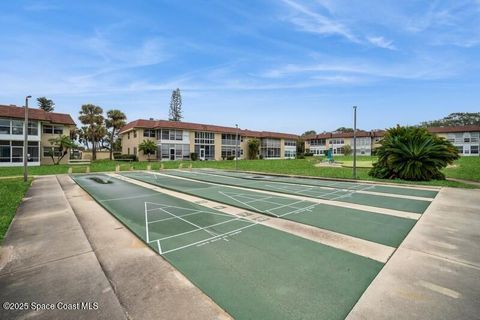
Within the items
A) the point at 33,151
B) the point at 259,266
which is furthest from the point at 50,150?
the point at 259,266

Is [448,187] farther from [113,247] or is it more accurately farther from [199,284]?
[113,247]

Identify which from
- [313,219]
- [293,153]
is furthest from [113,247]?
[293,153]

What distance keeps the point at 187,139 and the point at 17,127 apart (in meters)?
24.3

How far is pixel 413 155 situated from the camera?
59.4 feet

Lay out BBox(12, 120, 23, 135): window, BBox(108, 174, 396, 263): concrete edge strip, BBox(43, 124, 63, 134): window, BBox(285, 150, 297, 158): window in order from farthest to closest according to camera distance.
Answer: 1. BBox(285, 150, 297, 158): window
2. BBox(43, 124, 63, 134): window
3. BBox(12, 120, 23, 135): window
4. BBox(108, 174, 396, 263): concrete edge strip

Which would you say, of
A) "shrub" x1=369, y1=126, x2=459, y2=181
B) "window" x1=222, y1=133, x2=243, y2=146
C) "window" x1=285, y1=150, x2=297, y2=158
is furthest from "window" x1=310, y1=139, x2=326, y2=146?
"shrub" x1=369, y1=126, x2=459, y2=181

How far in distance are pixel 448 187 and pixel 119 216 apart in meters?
18.1

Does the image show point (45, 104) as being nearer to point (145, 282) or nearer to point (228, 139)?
point (228, 139)

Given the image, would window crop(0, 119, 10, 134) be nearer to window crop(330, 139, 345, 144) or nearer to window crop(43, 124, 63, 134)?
window crop(43, 124, 63, 134)

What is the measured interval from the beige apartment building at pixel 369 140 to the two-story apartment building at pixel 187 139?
27.3 m

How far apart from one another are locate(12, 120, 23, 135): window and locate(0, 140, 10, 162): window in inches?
64.9

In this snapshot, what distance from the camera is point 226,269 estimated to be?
173 inches

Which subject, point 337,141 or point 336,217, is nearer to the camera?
point 336,217

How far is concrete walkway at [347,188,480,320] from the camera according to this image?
316cm
